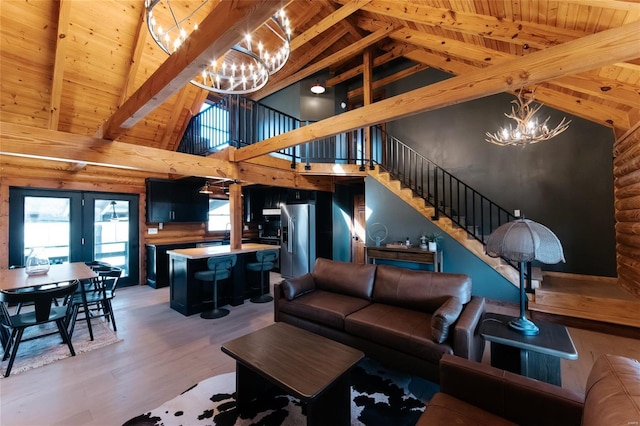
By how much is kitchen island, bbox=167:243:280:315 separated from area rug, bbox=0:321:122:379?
960 millimetres

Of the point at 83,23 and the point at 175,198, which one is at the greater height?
the point at 83,23

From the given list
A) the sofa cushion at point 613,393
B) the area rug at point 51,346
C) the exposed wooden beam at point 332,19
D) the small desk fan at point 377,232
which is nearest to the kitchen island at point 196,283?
the area rug at point 51,346

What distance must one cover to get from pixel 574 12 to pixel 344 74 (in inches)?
199

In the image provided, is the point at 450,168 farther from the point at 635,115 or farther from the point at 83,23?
the point at 83,23

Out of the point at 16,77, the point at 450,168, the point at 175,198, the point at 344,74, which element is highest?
the point at 344,74

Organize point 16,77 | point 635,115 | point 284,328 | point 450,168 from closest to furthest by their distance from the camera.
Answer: point 284,328 → point 635,115 → point 16,77 → point 450,168

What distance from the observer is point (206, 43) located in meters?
1.64

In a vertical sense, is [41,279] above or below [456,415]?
above

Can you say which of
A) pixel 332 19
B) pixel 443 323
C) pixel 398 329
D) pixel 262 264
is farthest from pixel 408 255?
pixel 332 19

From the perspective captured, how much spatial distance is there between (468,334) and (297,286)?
78.3 inches

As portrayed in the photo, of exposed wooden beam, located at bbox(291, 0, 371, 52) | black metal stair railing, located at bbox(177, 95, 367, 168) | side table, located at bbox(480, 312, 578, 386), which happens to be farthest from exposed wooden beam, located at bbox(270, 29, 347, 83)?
side table, located at bbox(480, 312, 578, 386)

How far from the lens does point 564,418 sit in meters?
1.29

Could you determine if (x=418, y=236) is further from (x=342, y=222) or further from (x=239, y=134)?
(x=239, y=134)

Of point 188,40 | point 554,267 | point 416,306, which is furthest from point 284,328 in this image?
point 554,267
